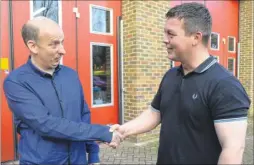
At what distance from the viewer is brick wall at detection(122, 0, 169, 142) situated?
5.11 m

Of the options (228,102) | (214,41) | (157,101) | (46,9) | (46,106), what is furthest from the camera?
(214,41)

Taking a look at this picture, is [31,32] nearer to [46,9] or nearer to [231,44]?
[46,9]

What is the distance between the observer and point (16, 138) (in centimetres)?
408

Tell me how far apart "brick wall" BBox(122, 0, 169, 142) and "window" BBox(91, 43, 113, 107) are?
13.1 inches

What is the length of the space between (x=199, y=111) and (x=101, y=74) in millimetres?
3708

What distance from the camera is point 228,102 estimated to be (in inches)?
57.8

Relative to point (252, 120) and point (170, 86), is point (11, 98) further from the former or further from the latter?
point (252, 120)

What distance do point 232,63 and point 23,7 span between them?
6.97 m

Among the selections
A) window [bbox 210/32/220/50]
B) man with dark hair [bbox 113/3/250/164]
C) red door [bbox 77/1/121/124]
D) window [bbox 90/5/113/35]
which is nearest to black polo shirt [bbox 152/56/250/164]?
man with dark hair [bbox 113/3/250/164]

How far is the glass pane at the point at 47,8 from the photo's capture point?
4.25 m

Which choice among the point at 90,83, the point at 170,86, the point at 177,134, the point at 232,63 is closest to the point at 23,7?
the point at 90,83

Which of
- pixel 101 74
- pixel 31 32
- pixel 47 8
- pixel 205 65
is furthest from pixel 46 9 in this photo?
pixel 205 65

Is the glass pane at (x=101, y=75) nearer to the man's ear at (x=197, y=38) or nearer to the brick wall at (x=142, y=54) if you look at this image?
the brick wall at (x=142, y=54)

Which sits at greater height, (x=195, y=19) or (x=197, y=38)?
(x=195, y=19)
